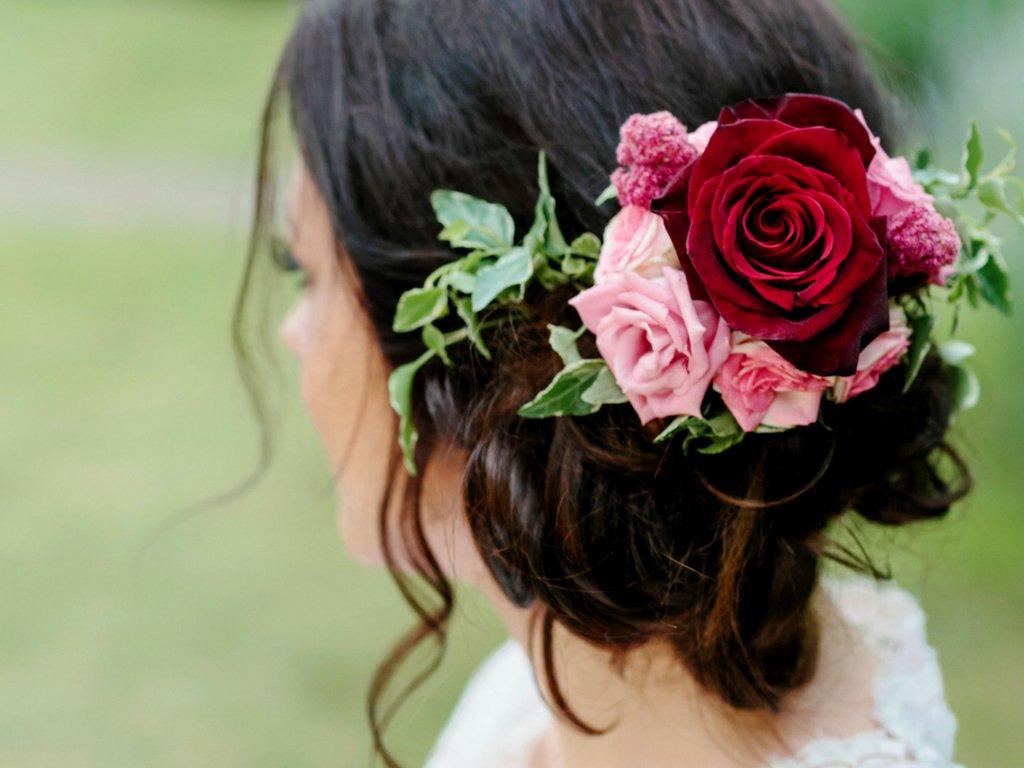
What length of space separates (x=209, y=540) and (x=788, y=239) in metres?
2.65

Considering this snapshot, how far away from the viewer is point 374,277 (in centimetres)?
104

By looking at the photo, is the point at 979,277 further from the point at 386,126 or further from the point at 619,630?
the point at 386,126

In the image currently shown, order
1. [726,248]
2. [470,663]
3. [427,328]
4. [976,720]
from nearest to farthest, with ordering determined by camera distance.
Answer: [726,248] → [427,328] → [976,720] → [470,663]

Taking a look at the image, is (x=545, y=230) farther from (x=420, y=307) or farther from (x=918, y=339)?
(x=918, y=339)

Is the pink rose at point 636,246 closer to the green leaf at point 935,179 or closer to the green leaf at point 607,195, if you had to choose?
the green leaf at point 607,195

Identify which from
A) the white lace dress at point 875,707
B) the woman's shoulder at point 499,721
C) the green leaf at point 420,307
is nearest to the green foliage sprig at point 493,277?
the green leaf at point 420,307

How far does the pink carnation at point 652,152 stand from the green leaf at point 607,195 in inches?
1.3

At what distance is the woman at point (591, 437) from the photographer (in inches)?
36.9

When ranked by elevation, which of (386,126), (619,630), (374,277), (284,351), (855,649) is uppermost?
(386,126)

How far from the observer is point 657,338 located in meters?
0.79

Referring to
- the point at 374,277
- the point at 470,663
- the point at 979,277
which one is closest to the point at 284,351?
the point at 470,663

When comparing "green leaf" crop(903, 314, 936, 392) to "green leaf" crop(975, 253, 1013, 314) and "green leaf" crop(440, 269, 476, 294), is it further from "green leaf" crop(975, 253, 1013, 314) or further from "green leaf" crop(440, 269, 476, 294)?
"green leaf" crop(440, 269, 476, 294)

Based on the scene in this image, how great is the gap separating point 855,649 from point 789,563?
0.29 metres

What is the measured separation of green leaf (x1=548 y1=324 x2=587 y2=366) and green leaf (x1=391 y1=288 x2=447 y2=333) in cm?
11
